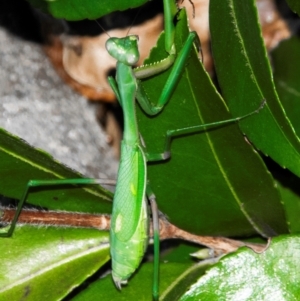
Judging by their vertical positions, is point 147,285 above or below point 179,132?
below

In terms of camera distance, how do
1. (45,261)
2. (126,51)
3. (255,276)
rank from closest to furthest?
1. (255,276)
2. (45,261)
3. (126,51)

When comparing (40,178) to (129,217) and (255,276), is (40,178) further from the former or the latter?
(255,276)

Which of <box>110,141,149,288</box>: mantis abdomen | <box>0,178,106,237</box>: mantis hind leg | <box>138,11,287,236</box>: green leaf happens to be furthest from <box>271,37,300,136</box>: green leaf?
<box>0,178,106,237</box>: mantis hind leg

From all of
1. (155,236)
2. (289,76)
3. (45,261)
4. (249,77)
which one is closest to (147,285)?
(155,236)

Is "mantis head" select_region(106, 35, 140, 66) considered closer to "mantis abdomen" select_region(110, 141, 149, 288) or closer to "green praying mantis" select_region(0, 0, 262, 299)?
"green praying mantis" select_region(0, 0, 262, 299)

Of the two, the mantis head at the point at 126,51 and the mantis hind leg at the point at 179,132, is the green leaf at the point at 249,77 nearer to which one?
the mantis hind leg at the point at 179,132

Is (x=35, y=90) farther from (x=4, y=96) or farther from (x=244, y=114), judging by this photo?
(x=244, y=114)
